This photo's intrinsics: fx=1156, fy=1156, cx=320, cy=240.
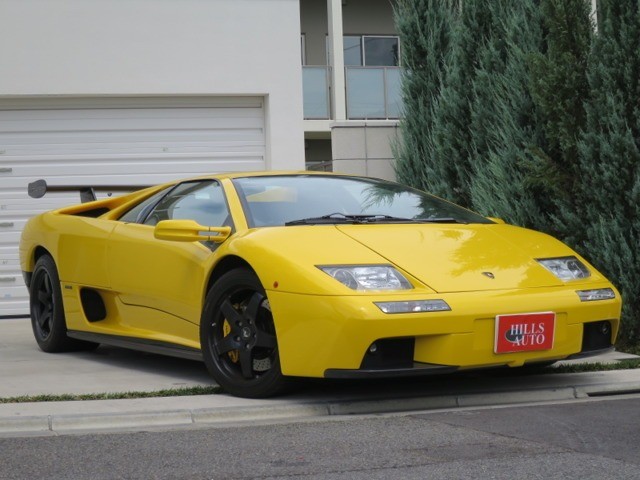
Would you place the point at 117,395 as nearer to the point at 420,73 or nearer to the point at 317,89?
the point at 420,73

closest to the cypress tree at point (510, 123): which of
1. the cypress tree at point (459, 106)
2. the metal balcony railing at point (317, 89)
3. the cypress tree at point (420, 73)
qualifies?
the cypress tree at point (459, 106)

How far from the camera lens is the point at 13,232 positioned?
11.8 metres

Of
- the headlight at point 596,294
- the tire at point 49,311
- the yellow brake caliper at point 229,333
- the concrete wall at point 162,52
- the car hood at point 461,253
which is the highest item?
the concrete wall at point 162,52

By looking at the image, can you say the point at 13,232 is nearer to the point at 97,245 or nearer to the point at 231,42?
the point at 231,42

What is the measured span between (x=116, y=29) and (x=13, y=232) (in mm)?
2346

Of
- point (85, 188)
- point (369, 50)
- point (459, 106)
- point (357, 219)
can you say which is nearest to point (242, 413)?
point (357, 219)

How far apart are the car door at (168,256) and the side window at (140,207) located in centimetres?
3

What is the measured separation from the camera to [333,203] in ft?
22.6

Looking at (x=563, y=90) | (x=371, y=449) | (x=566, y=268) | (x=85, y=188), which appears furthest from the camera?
(x=85, y=188)

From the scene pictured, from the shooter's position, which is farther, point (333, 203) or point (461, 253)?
point (333, 203)

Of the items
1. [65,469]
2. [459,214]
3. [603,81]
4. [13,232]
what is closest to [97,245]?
[459,214]

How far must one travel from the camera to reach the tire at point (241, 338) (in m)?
6.06

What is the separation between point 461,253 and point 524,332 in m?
0.61

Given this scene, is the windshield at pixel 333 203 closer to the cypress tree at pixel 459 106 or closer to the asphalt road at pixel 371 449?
the asphalt road at pixel 371 449
